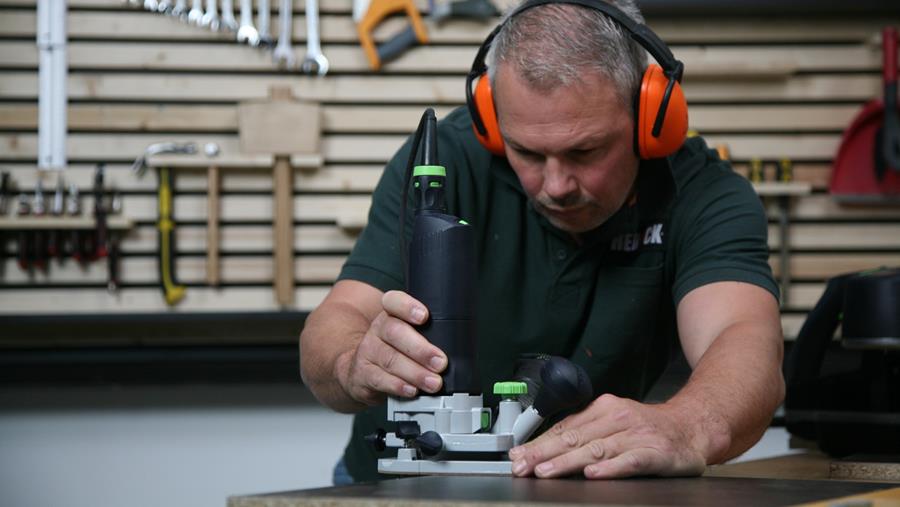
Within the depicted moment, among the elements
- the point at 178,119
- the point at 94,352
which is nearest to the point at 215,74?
the point at 178,119

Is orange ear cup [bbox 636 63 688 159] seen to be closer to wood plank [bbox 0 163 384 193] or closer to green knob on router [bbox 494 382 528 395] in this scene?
green knob on router [bbox 494 382 528 395]

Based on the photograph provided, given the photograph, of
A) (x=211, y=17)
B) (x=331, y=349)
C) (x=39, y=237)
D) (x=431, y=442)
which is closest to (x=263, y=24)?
(x=211, y=17)

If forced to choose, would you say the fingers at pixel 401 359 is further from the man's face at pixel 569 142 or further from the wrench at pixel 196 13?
the wrench at pixel 196 13

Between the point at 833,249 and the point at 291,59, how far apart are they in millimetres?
1815

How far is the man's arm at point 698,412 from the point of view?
1273 mm

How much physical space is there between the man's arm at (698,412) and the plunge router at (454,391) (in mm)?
40

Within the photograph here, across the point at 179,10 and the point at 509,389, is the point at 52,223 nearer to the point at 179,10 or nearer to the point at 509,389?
the point at 179,10

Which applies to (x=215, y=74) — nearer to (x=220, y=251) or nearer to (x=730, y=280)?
(x=220, y=251)

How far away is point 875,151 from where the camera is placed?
3309mm

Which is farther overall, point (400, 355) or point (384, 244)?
point (384, 244)

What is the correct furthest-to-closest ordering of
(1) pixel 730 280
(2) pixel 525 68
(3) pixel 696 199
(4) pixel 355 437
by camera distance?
1. (4) pixel 355 437
2. (3) pixel 696 199
3. (1) pixel 730 280
4. (2) pixel 525 68

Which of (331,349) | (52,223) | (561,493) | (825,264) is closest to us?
(561,493)

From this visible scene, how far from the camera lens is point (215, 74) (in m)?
3.37

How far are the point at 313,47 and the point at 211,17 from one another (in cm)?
32
